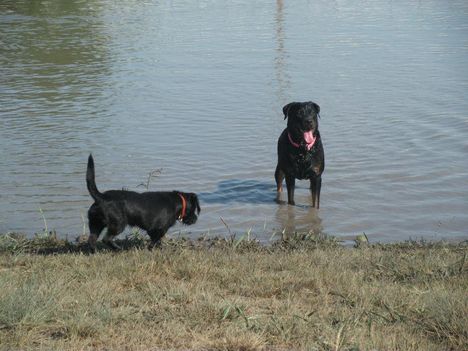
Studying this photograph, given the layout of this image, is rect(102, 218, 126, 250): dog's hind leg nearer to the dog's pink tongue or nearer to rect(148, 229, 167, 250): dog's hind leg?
rect(148, 229, 167, 250): dog's hind leg

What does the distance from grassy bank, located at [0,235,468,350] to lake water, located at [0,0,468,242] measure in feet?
7.91

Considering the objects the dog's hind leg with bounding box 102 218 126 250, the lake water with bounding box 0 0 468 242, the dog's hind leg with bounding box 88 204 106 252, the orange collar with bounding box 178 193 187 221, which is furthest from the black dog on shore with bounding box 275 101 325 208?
the dog's hind leg with bounding box 88 204 106 252

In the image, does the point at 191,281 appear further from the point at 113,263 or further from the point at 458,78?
the point at 458,78

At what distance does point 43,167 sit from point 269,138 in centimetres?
382

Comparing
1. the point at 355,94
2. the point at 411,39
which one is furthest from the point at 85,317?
the point at 411,39

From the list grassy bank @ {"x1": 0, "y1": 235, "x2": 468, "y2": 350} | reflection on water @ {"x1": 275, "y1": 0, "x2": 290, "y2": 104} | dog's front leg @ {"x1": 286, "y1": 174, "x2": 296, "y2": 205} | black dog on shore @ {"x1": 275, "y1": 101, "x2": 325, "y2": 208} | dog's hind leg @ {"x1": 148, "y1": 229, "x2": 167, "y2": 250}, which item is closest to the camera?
grassy bank @ {"x1": 0, "y1": 235, "x2": 468, "y2": 350}

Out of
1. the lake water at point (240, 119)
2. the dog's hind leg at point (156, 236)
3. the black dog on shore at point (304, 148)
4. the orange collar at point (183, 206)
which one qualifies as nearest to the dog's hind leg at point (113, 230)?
the dog's hind leg at point (156, 236)

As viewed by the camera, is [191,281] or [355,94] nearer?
[191,281]

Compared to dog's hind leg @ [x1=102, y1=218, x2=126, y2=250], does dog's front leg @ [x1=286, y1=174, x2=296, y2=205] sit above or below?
below

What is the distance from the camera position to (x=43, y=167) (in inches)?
470

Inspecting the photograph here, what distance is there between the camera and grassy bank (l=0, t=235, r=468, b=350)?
4.80 metres

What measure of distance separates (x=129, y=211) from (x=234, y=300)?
221 cm

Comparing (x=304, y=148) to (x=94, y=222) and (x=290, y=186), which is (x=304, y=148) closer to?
(x=290, y=186)

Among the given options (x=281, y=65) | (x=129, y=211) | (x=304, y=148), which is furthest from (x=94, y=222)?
(x=281, y=65)
